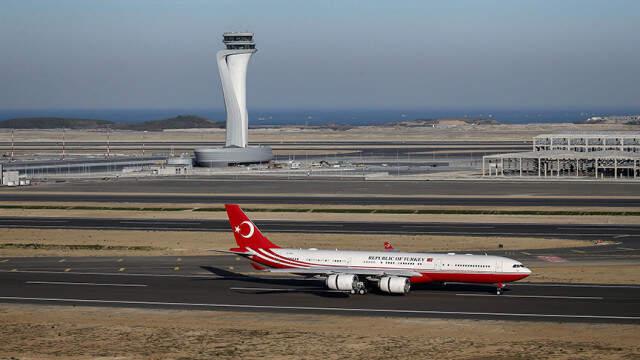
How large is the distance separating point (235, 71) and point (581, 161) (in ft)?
214

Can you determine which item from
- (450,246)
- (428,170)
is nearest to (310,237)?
(450,246)

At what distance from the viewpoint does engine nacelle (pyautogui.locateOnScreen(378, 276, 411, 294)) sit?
2653 inches

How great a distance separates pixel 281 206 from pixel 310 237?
93.0 ft

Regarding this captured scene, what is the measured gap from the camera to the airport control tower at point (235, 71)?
618 ft

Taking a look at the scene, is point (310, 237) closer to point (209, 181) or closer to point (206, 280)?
point (206, 280)

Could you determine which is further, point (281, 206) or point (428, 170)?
point (428, 170)

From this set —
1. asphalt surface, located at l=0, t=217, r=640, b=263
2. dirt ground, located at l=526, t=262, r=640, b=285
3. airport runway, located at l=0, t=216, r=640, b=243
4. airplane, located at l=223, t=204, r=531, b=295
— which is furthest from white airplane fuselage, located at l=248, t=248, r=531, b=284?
airport runway, located at l=0, t=216, r=640, b=243

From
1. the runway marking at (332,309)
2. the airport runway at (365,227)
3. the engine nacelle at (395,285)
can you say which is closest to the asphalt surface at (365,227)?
the airport runway at (365,227)

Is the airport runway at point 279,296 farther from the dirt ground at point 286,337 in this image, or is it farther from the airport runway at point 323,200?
the airport runway at point 323,200

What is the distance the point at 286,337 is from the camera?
5603 cm

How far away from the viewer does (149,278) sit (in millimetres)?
76750

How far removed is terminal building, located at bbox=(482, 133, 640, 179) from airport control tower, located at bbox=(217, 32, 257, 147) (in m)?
47.6

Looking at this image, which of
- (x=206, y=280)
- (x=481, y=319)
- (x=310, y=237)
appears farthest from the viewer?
(x=310, y=237)

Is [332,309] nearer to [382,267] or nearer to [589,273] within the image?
[382,267]
